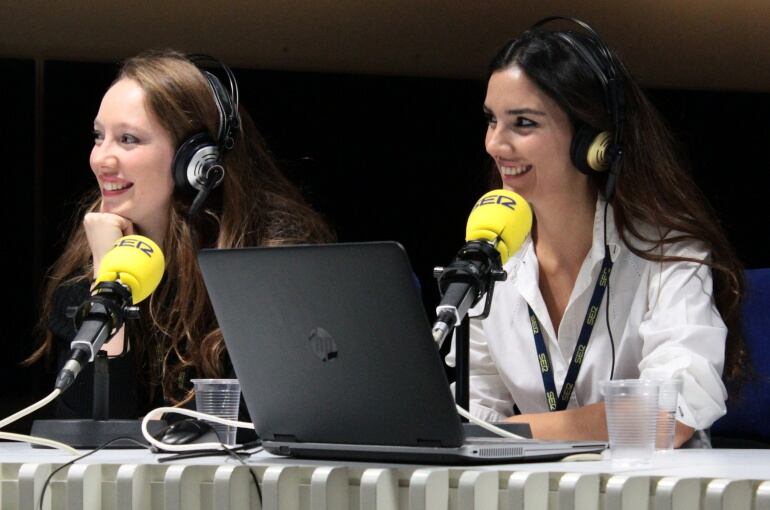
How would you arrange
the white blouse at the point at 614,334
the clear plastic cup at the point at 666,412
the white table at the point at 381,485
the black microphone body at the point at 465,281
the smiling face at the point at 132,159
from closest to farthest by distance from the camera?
the white table at the point at 381,485, the black microphone body at the point at 465,281, the clear plastic cup at the point at 666,412, the white blouse at the point at 614,334, the smiling face at the point at 132,159

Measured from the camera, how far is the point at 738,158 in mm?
3463

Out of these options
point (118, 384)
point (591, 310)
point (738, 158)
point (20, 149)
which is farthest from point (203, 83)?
point (738, 158)

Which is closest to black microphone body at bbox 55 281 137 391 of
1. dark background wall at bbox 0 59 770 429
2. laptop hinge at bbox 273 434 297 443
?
laptop hinge at bbox 273 434 297 443

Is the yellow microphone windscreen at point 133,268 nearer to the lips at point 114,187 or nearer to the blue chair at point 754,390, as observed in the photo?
the lips at point 114,187

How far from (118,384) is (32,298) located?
1264 mm

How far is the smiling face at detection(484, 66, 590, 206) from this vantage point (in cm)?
223

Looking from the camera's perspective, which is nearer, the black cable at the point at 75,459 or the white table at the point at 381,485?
the white table at the point at 381,485

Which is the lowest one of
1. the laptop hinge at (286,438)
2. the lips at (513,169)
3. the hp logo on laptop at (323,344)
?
the laptop hinge at (286,438)

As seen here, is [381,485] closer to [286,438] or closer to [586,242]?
[286,438]

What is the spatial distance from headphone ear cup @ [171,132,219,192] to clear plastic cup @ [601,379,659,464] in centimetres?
110

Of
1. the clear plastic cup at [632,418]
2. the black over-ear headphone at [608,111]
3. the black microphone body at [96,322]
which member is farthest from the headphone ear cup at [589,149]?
the black microphone body at [96,322]

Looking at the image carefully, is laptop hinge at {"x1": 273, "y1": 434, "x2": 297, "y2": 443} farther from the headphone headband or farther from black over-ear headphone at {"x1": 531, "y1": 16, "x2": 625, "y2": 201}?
the headphone headband

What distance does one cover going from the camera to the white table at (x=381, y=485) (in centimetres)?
118

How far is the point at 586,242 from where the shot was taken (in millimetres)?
2299
